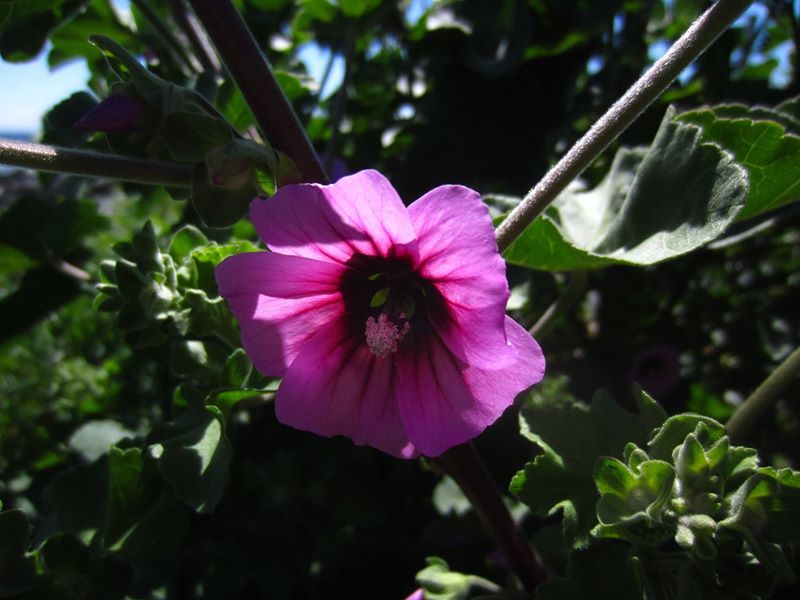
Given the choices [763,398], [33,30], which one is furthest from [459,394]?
[33,30]

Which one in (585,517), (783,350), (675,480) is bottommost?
(783,350)

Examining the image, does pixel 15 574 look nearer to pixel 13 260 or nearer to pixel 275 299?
pixel 275 299

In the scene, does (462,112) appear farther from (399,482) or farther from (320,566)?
(320,566)

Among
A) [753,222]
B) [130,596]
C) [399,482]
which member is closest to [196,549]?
[130,596]

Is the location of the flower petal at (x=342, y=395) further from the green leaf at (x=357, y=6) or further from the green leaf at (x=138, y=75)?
the green leaf at (x=357, y=6)

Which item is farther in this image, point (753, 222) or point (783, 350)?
point (783, 350)

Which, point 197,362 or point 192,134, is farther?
point 197,362

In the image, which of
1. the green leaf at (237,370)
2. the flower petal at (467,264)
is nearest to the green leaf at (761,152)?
the flower petal at (467,264)
